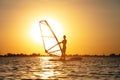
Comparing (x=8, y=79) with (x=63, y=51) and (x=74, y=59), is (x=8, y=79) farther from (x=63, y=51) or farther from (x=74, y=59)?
(x=74, y=59)

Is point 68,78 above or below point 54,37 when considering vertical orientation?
below

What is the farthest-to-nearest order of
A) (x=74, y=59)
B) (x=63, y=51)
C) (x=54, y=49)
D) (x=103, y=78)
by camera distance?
1. (x=74, y=59)
2. (x=54, y=49)
3. (x=63, y=51)
4. (x=103, y=78)

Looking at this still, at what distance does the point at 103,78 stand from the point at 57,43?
4433 cm

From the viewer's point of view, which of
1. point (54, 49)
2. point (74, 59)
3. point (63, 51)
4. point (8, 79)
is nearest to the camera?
point (8, 79)

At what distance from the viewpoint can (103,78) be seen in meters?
39.3

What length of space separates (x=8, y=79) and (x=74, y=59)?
54098 mm

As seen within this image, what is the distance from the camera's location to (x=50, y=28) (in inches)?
3497

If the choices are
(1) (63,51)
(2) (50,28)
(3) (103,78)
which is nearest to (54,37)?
(2) (50,28)

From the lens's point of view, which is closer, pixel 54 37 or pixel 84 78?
pixel 84 78

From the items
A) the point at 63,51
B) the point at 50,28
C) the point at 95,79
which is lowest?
the point at 95,79

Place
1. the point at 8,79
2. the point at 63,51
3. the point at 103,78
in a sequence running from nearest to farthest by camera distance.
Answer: the point at 8,79
the point at 103,78
the point at 63,51

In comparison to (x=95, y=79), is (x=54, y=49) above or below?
above

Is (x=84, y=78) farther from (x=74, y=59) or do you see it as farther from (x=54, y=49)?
(x=74, y=59)

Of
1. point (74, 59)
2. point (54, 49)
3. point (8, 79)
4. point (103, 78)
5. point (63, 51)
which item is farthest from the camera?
point (74, 59)
